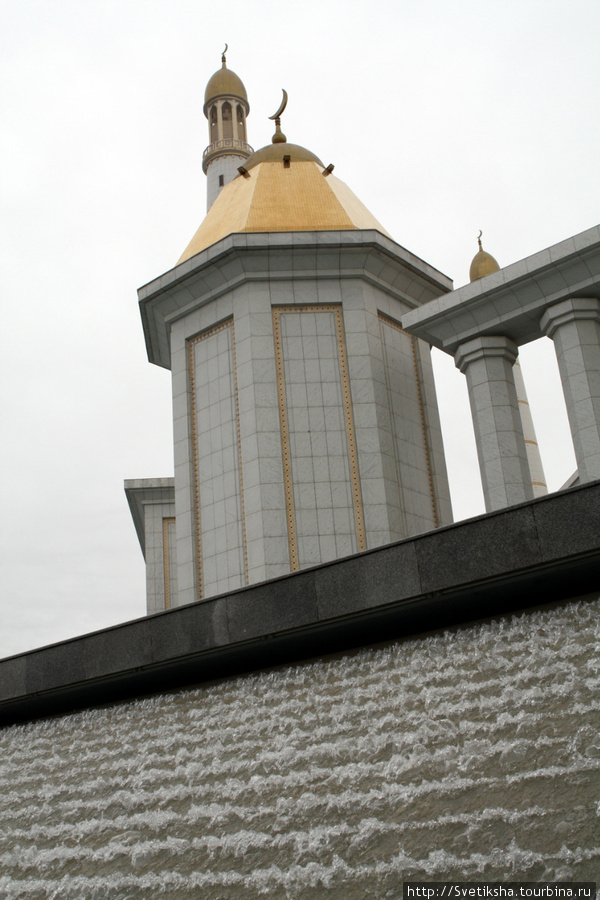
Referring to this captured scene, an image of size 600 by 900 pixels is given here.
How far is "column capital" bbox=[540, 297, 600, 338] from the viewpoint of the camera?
14.6 meters

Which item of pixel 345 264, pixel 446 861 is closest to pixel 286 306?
pixel 345 264

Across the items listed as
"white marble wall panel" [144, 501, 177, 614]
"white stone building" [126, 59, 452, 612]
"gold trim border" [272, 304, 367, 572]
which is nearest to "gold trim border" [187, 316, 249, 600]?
"white stone building" [126, 59, 452, 612]

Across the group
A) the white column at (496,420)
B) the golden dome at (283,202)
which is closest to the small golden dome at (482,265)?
the golden dome at (283,202)

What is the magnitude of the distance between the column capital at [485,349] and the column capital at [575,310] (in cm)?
108

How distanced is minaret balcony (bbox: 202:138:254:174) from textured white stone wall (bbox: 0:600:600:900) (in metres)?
33.8

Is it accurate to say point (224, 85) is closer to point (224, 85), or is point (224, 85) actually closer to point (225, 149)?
point (224, 85)

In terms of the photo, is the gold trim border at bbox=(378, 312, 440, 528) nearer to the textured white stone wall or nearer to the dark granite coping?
the dark granite coping

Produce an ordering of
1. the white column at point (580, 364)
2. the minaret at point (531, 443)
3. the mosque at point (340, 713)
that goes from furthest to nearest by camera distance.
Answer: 1. the minaret at point (531, 443)
2. the white column at point (580, 364)
3. the mosque at point (340, 713)

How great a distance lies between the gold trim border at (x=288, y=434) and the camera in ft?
47.3

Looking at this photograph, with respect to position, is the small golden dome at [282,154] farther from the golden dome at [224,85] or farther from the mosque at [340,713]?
the golden dome at [224,85]

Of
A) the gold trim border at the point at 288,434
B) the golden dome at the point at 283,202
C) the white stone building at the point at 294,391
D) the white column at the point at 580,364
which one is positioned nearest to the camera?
the white column at the point at 580,364

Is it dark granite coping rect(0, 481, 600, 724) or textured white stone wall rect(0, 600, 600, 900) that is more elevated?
dark granite coping rect(0, 481, 600, 724)

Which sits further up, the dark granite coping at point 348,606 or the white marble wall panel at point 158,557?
Answer: the white marble wall panel at point 158,557

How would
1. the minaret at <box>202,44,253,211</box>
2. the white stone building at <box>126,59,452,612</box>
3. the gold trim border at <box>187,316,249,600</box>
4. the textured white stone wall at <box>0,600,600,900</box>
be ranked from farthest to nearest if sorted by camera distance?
the minaret at <box>202,44,253,211</box>, the gold trim border at <box>187,316,249,600</box>, the white stone building at <box>126,59,452,612</box>, the textured white stone wall at <box>0,600,600,900</box>
